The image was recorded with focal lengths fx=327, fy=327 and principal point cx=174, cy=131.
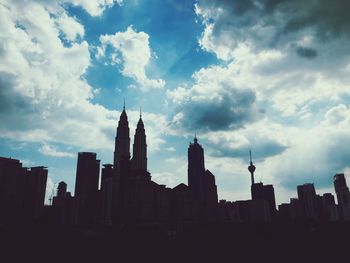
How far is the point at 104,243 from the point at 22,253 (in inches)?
1511

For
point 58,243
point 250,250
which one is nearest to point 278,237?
point 250,250

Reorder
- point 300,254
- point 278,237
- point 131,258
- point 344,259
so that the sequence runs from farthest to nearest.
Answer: point 278,237
point 300,254
point 344,259
point 131,258

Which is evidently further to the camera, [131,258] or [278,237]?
[278,237]

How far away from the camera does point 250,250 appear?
12138 cm

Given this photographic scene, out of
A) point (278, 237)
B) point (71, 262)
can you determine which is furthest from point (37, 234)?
point (278, 237)

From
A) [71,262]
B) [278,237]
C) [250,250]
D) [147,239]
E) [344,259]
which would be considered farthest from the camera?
[278,237]

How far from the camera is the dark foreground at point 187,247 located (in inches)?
3780

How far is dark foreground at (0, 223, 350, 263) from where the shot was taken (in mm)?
96000

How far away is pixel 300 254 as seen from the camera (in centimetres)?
11281

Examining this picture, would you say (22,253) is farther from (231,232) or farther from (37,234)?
(231,232)

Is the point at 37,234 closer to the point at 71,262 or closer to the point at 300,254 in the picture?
the point at 71,262

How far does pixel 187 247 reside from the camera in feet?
398

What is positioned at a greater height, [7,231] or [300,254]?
[7,231]

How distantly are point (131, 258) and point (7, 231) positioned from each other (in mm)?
56142
